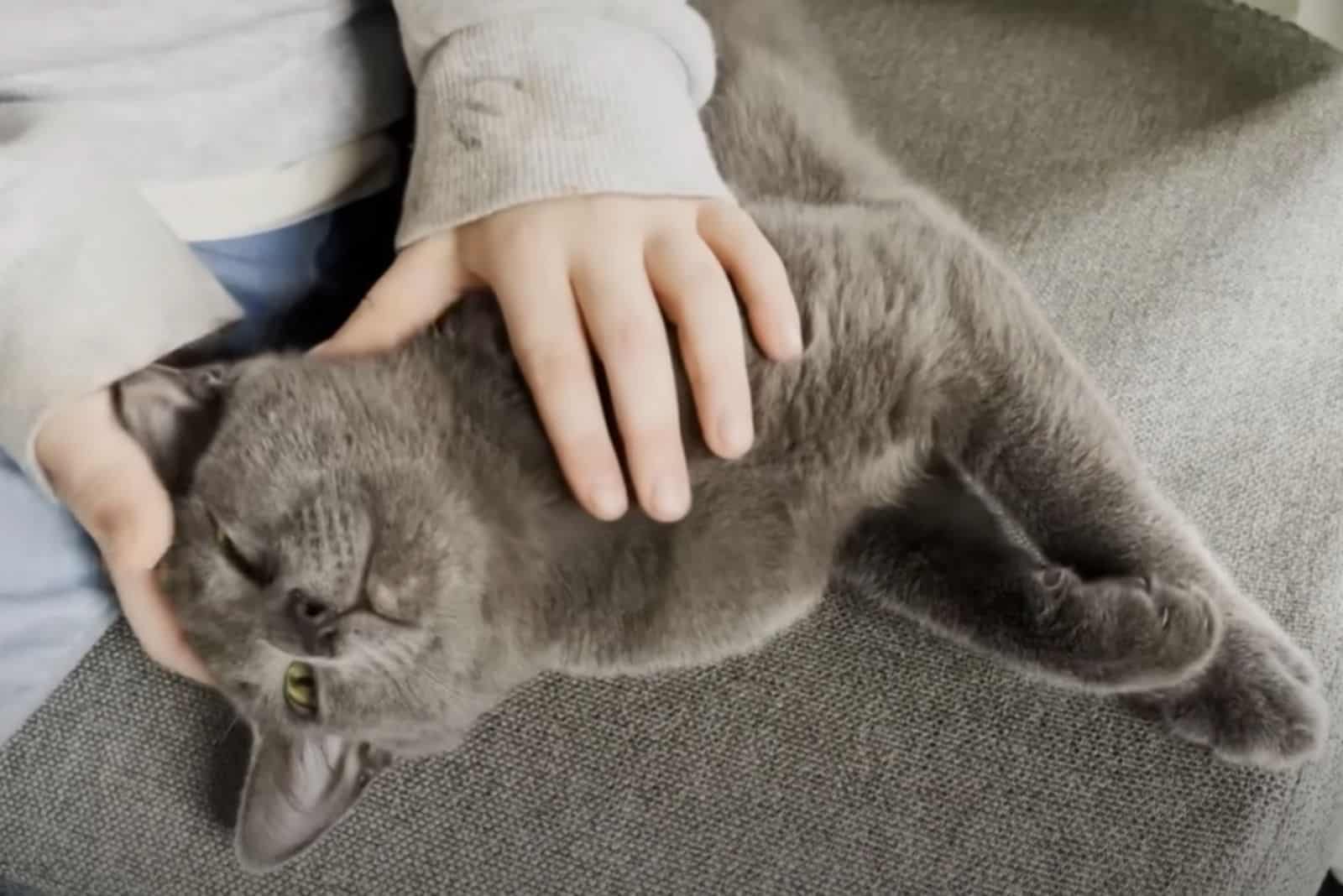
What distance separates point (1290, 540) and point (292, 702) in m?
0.54

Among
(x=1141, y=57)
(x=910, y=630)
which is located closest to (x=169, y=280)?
(x=910, y=630)

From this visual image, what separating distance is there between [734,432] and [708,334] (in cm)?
5

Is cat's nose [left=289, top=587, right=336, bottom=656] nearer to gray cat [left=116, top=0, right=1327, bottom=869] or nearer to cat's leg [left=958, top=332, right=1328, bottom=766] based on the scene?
gray cat [left=116, top=0, right=1327, bottom=869]

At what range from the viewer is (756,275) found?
2.11ft

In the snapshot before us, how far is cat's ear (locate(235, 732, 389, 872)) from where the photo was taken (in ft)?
2.24

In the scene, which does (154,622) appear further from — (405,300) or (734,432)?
(734,432)

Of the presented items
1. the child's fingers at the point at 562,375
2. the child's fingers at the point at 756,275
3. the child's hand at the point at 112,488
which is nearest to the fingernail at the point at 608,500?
the child's fingers at the point at 562,375

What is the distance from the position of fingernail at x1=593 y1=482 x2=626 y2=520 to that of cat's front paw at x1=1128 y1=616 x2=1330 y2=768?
0.28m

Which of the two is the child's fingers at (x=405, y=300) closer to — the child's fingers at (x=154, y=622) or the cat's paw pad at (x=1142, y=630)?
the child's fingers at (x=154, y=622)

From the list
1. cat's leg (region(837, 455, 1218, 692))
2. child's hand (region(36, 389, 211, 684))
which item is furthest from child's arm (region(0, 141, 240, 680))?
cat's leg (region(837, 455, 1218, 692))

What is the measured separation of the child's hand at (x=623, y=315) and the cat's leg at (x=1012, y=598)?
14cm

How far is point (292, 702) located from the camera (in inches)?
26.4

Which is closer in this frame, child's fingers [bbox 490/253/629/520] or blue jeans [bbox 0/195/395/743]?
child's fingers [bbox 490/253/629/520]

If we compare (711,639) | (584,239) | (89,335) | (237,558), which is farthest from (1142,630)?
(89,335)
